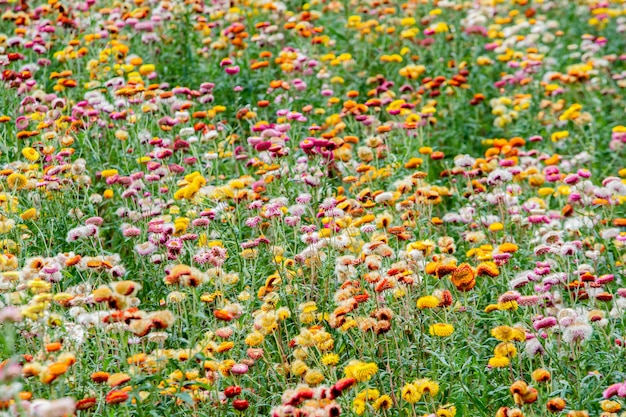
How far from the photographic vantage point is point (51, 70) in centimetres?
796

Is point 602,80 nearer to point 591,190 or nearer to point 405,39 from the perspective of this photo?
point 405,39

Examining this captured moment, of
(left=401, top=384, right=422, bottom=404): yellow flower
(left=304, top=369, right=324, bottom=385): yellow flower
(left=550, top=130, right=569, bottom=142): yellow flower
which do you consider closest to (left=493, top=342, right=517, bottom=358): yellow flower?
(left=401, top=384, right=422, bottom=404): yellow flower

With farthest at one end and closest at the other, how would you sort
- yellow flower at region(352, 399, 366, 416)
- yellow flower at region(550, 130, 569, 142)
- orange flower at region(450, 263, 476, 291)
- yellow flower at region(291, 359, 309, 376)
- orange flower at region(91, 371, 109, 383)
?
yellow flower at region(550, 130, 569, 142)
orange flower at region(450, 263, 476, 291)
yellow flower at region(291, 359, 309, 376)
yellow flower at region(352, 399, 366, 416)
orange flower at region(91, 371, 109, 383)

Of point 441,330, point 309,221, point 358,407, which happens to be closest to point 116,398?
point 358,407

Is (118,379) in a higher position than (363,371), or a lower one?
higher

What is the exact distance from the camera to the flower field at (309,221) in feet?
12.8

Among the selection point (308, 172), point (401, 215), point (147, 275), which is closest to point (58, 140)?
point (147, 275)

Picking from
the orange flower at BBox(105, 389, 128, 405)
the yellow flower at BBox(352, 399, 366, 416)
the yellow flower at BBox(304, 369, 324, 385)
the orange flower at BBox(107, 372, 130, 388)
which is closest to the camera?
the orange flower at BBox(105, 389, 128, 405)

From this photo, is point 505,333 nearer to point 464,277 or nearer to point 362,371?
point 464,277

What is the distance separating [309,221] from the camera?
18.8 ft

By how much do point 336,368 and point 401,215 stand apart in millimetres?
1734

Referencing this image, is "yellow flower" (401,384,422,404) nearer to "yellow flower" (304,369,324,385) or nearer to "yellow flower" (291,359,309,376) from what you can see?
"yellow flower" (304,369,324,385)

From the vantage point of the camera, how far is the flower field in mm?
3891

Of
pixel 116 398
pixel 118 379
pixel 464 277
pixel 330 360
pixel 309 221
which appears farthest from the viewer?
pixel 309 221
